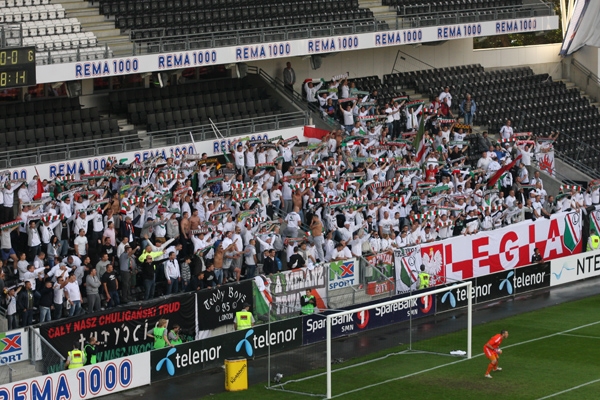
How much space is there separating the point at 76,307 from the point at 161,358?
2.35m

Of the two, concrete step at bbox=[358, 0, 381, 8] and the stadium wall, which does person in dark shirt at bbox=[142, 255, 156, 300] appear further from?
concrete step at bbox=[358, 0, 381, 8]

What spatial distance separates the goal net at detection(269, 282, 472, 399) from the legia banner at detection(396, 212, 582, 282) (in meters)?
0.87

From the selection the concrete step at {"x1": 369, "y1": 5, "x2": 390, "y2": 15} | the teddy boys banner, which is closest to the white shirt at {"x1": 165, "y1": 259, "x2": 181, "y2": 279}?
the teddy boys banner

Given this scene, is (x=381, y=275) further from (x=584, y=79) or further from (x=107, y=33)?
(x=584, y=79)

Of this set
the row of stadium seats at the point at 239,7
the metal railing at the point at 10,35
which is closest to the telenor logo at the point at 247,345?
the metal railing at the point at 10,35

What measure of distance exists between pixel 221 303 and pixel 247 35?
12.7m

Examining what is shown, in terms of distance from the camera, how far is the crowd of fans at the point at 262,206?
1101 inches

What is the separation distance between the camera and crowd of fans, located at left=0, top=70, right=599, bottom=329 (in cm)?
2795

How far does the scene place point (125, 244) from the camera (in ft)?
91.7

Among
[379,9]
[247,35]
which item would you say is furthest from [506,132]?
[247,35]

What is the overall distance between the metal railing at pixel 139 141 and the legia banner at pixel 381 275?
26.7ft

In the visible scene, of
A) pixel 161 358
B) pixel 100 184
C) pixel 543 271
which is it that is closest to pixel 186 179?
pixel 100 184

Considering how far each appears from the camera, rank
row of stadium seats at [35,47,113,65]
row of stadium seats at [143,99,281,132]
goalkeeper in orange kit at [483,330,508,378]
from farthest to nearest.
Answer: row of stadium seats at [143,99,281,132]
row of stadium seats at [35,47,113,65]
goalkeeper in orange kit at [483,330,508,378]

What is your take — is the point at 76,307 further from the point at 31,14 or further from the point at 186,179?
the point at 31,14
